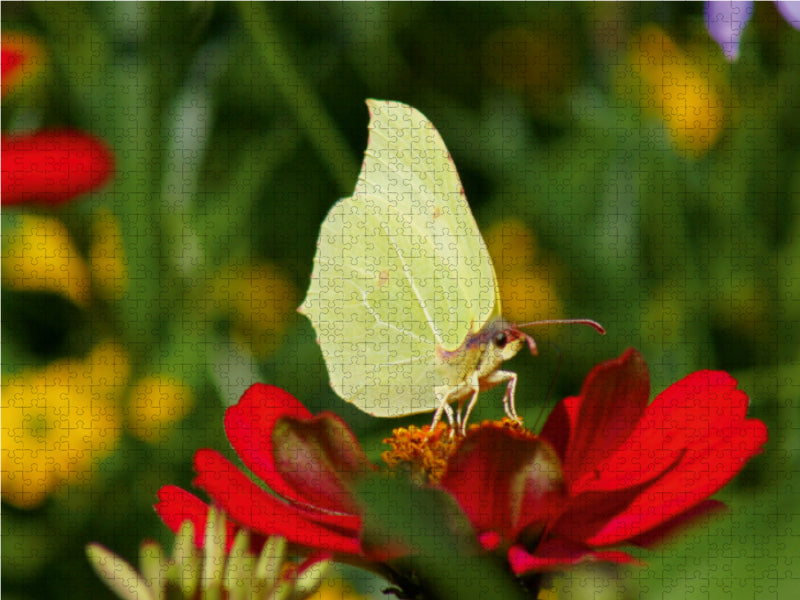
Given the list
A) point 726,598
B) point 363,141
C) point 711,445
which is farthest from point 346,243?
point 363,141

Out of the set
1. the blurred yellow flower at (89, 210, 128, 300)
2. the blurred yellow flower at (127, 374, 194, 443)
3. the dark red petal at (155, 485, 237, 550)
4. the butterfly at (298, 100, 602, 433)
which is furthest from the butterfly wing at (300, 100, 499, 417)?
the blurred yellow flower at (89, 210, 128, 300)

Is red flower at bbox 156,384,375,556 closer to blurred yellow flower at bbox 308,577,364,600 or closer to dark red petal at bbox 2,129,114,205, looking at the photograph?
blurred yellow flower at bbox 308,577,364,600

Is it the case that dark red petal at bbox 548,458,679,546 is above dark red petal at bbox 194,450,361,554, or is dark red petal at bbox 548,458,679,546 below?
below

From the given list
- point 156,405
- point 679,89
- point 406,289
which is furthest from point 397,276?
point 679,89

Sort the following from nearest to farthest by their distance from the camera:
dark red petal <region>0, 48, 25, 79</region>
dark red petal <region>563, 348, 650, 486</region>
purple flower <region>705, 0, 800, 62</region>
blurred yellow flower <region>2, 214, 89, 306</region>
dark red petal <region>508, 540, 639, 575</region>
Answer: dark red petal <region>508, 540, 639, 575</region>, dark red petal <region>563, 348, 650, 486</region>, purple flower <region>705, 0, 800, 62</region>, dark red petal <region>0, 48, 25, 79</region>, blurred yellow flower <region>2, 214, 89, 306</region>

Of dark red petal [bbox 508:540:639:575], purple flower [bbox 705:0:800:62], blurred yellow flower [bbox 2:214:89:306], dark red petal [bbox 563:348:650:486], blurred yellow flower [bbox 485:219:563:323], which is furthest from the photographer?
blurred yellow flower [bbox 485:219:563:323]

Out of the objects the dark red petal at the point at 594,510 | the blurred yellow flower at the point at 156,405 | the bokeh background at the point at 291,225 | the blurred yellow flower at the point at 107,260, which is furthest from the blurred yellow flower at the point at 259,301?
the dark red petal at the point at 594,510

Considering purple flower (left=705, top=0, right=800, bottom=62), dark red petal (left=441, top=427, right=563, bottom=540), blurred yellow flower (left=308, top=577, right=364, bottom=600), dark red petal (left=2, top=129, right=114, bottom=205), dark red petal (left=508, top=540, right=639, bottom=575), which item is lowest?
blurred yellow flower (left=308, top=577, right=364, bottom=600)

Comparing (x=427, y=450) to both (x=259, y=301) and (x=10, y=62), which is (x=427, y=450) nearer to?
(x=10, y=62)
